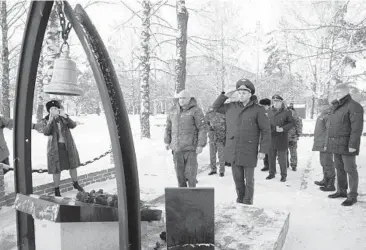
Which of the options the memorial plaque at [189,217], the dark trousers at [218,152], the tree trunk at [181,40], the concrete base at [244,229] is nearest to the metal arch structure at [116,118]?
the memorial plaque at [189,217]

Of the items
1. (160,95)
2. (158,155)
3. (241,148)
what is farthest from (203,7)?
(160,95)

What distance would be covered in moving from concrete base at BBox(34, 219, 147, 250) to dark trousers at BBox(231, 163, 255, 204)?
2.44m

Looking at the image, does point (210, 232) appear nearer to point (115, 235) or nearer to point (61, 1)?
point (115, 235)

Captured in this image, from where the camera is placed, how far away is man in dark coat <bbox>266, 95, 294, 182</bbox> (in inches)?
290

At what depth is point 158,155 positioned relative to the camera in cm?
946

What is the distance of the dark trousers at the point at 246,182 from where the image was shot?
4.73m

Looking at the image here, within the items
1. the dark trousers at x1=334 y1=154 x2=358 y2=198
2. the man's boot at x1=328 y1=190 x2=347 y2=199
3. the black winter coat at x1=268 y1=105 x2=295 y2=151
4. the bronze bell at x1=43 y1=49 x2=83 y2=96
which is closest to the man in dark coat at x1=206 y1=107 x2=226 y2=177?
the black winter coat at x1=268 y1=105 x2=295 y2=151

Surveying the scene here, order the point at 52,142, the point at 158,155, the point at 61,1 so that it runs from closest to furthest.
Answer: the point at 61,1, the point at 52,142, the point at 158,155

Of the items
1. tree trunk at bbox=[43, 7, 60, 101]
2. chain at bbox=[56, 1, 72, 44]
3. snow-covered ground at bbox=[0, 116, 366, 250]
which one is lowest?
snow-covered ground at bbox=[0, 116, 366, 250]

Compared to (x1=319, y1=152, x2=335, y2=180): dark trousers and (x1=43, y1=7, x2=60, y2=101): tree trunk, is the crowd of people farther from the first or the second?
(x1=43, y1=7, x2=60, y2=101): tree trunk

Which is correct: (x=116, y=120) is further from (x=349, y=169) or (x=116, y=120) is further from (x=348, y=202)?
(x=348, y=202)

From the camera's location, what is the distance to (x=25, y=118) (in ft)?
8.43

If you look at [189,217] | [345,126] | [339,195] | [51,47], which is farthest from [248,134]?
[51,47]

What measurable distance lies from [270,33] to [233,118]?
148 inches
